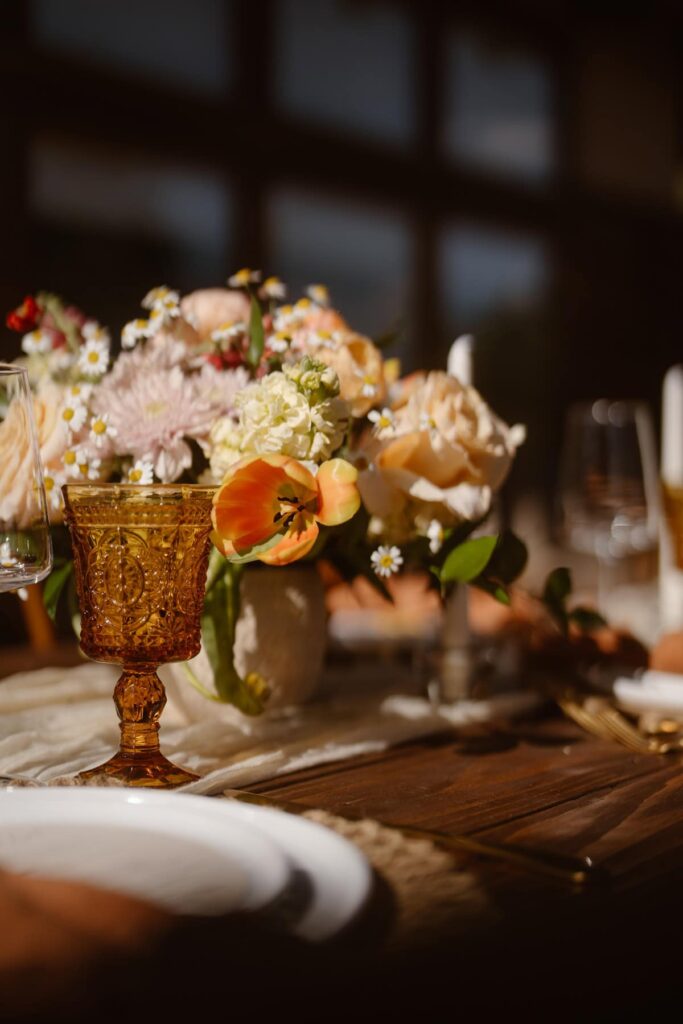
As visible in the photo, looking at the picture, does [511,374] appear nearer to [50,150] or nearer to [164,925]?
[50,150]

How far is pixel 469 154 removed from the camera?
5016 mm

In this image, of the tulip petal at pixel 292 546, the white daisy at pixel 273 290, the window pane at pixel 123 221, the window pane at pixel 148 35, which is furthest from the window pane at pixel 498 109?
the tulip petal at pixel 292 546

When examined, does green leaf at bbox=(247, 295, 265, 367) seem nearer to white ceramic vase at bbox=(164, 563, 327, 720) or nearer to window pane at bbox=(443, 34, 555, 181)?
white ceramic vase at bbox=(164, 563, 327, 720)

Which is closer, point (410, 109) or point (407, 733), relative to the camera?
point (407, 733)

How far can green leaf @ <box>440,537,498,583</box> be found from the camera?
85 centimetres

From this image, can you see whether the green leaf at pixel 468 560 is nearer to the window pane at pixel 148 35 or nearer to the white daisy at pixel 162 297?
the white daisy at pixel 162 297

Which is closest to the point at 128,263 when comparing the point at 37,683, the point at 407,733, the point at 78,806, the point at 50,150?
the point at 50,150

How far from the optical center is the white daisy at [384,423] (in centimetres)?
84

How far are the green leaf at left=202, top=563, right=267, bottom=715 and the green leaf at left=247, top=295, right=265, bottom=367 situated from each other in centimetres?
17

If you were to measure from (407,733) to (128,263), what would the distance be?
9.63 ft

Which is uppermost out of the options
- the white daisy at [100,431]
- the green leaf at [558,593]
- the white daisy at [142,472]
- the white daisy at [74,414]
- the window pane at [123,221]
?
the window pane at [123,221]

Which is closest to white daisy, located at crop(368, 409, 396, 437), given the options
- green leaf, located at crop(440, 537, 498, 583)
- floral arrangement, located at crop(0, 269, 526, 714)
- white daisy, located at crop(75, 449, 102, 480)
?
floral arrangement, located at crop(0, 269, 526, 714)

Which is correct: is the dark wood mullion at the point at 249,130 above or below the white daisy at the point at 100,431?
above

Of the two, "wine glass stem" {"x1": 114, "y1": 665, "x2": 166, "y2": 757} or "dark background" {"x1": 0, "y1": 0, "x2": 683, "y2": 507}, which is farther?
"dark background" {"x1": 0, "y1": 0, "x2": 683, "y2": 507}
